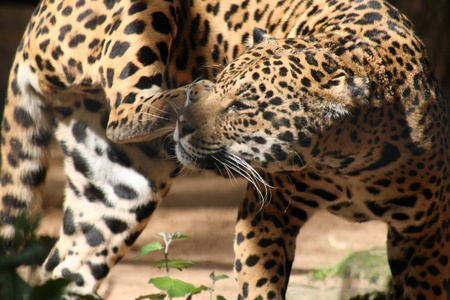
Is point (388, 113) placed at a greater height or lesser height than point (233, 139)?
greater

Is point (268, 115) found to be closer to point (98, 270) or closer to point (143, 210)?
point (143, 210)

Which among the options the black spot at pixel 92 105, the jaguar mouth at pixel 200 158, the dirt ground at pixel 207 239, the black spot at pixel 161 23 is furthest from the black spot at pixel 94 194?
the jaguar mouth at pixel 200 158

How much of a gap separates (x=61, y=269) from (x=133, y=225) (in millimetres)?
624

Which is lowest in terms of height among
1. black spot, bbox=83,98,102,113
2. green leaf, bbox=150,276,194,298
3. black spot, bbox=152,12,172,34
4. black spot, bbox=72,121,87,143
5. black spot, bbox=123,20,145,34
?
green leaf, bbox=150,276,194,298

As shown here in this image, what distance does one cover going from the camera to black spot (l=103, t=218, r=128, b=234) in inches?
200

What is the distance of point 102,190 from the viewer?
512 cm

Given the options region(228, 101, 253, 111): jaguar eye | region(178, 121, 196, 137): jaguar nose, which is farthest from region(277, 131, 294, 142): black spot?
region(178, 121, 196, 137): jaguar nose

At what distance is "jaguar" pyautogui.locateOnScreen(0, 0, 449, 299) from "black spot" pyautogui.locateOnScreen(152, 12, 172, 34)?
0.05 feet

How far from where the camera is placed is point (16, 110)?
511 cm

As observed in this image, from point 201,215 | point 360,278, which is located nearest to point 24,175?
point 360,278

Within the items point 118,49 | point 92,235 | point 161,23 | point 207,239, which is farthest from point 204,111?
point 207,239

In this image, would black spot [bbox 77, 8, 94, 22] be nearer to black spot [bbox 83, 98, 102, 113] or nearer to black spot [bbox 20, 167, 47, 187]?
black spot [bbox 83, 98, 102, 113]

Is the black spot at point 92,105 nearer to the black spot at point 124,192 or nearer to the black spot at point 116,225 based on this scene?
the black spot at point 124,192

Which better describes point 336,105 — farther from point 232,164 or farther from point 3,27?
point 3,27
